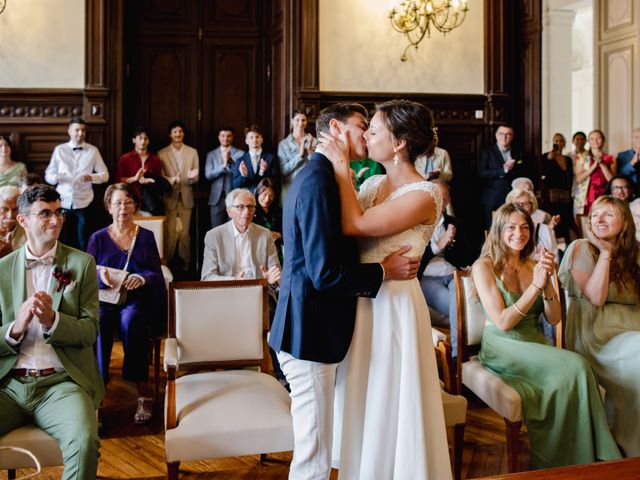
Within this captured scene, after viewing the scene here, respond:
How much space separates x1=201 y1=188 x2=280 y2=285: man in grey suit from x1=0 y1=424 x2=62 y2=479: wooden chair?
6.64 ft

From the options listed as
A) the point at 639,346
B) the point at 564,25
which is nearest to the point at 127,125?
the point at 639,346

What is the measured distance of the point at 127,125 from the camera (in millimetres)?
7926

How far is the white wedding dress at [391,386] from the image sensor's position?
2.15m

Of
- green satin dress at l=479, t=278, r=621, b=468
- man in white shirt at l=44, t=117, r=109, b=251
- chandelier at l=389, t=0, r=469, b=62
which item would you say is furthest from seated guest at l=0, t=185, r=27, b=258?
chandelier at l=389, t=0, r=469, b=62

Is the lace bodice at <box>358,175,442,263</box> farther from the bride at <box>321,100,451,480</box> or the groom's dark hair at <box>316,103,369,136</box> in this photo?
the groom's dark hair at <box>316,103,369,136</box>

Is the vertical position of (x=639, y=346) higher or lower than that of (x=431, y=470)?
higher

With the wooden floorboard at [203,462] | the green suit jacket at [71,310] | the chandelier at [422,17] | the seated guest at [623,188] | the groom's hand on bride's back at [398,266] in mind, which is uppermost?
the chandelier at [422,17]

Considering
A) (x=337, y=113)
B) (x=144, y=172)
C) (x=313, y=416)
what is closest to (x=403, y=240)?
(x=337, y=113)

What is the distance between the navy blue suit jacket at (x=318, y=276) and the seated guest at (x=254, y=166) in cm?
457

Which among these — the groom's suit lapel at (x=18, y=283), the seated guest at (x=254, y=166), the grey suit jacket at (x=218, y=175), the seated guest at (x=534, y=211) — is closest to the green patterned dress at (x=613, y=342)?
the seated guest at (x=534, y=211)

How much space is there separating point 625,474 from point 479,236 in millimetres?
6368

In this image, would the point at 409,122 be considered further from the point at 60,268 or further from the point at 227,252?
the point at 227,252

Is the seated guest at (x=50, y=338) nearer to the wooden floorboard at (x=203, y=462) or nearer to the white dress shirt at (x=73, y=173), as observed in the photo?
the wooden floorboard at (x=203, y=462)

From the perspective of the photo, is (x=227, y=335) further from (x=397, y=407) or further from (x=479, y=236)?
(x=479, y=236)
